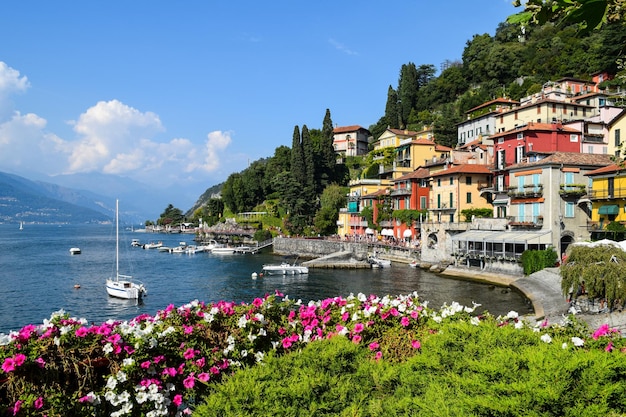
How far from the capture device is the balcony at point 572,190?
36.7 m

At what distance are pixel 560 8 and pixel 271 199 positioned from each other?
9350cm

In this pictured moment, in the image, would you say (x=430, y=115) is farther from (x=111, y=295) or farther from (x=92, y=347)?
(x=92, y=347)

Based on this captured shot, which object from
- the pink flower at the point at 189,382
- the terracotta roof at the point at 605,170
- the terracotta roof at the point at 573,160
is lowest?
the pink flower at the point at 189,382

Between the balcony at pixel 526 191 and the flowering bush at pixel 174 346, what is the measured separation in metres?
33.8

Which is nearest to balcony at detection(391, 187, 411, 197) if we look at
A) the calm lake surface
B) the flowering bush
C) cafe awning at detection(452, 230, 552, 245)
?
the calm lake surface

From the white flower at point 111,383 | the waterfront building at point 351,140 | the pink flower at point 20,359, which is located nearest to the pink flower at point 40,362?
the pink flower at point 20,359

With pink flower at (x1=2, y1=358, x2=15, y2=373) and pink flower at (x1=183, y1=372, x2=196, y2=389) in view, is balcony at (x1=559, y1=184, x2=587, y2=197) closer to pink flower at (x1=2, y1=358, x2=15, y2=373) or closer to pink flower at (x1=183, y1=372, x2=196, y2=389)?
pink flower at (x1=183, y1=372, x2=196, y2=389)

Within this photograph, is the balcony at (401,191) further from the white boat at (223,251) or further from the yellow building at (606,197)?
the white boat at (223,251)

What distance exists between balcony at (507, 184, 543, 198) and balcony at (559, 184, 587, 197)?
5.00 feet

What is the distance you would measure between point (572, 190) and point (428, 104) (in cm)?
6625

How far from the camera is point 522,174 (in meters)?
40.2

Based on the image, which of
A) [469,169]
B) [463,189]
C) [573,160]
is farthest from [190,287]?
[573,160]

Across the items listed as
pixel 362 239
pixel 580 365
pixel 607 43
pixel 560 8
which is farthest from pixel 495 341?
pixel 607 43

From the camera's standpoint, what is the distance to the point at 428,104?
9956 cm
